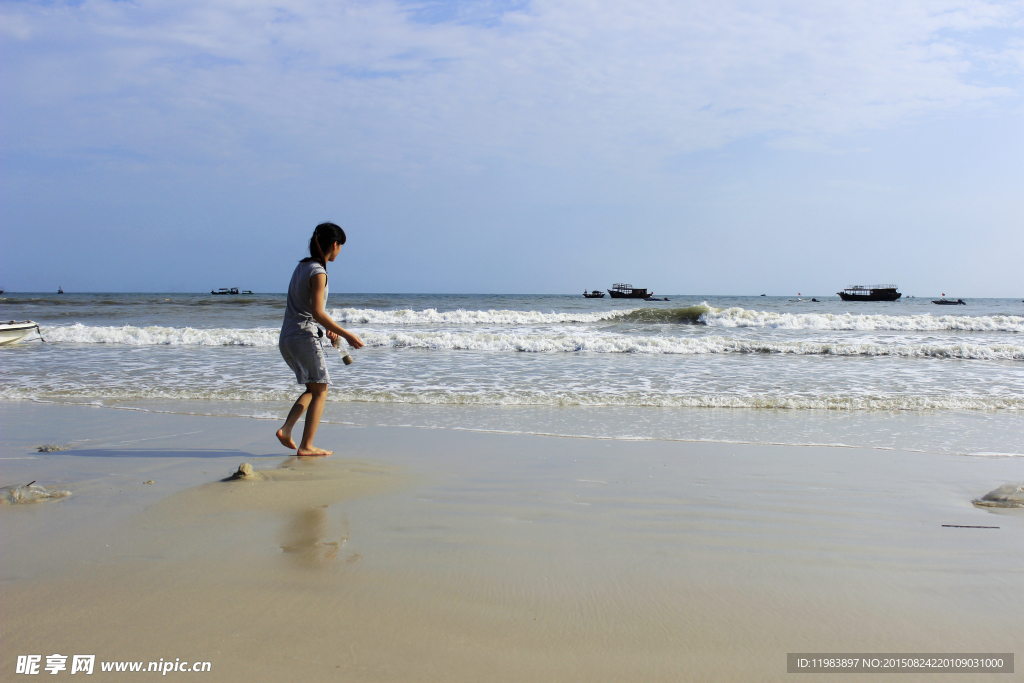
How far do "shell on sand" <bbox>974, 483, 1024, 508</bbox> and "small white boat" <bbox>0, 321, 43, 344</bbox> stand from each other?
18828mm

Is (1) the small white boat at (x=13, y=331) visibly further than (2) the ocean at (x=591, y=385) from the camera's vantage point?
Yes

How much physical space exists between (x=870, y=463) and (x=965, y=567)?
2214mm

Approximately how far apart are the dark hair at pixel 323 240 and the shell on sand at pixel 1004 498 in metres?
4.72

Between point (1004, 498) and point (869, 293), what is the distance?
201 ft

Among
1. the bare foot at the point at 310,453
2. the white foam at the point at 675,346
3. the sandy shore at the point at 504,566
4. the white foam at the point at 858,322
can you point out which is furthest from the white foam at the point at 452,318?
the sandy shore at the point at 504,566

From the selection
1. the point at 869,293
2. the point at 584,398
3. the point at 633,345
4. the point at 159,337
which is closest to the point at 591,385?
the point at 584,398

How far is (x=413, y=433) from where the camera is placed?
234 inches

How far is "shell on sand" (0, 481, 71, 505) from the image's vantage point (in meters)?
3.51

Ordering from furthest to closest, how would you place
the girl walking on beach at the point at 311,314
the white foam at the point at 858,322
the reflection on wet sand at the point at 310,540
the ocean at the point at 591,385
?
the white foam at the point at 858,322 < the ocean at the point at 591,385 < the girl walking on beach at the point at 311,314 < the reflection on wet sand at the point at 310,540

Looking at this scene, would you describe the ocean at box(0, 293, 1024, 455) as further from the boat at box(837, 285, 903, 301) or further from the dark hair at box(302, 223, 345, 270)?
the boat at box(837, 285, 903, 301)

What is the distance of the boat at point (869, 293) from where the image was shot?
55.1 metres

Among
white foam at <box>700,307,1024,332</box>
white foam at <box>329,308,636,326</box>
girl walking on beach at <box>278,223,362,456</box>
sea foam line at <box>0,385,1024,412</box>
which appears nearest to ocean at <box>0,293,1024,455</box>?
sea foam line at <box>0,385,1024,412</box>

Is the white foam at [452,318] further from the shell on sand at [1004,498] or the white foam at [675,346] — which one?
the shell on sand at [1004,498]

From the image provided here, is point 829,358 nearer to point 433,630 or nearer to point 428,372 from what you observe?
point 428,372
